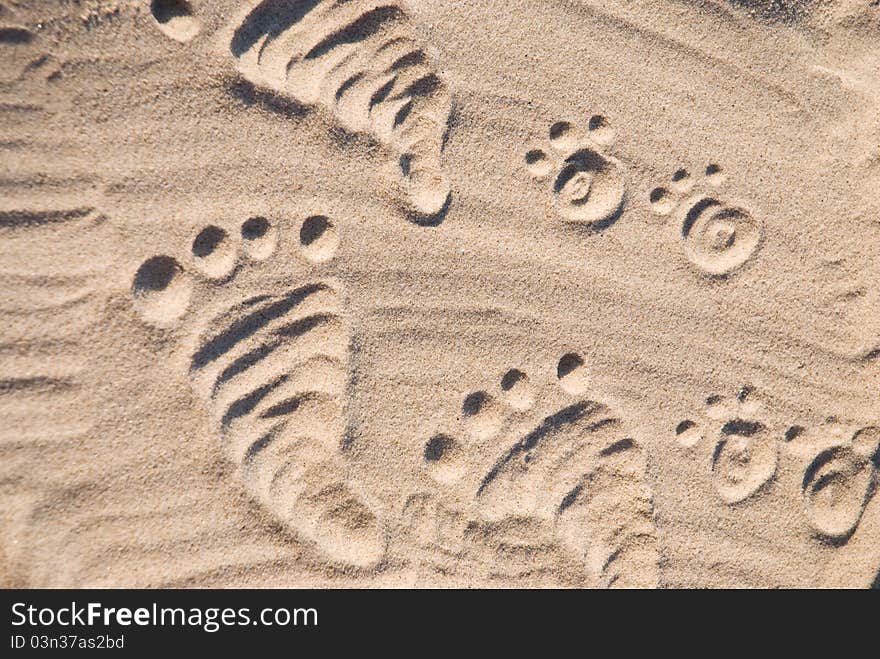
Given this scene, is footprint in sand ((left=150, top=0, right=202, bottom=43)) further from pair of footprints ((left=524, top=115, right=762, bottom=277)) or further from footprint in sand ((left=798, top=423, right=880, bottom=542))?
footprint in sand ((left=798, top=423, right=880, bottom=542))

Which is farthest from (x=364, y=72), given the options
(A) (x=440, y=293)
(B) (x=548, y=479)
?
(B) (x=548, y=479)

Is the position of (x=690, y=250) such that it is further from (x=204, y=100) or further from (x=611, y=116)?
(x=204, y=100)

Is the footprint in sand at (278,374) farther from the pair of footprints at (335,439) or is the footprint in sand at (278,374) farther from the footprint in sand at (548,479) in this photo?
the footprint in sand at (548,479)

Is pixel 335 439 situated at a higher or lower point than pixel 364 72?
lower

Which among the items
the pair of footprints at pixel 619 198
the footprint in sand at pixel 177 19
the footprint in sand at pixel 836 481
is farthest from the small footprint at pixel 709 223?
the footprint in sand at pixel 177 19

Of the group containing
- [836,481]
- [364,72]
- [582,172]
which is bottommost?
[836,481]

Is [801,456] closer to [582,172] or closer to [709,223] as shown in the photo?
[709,223]

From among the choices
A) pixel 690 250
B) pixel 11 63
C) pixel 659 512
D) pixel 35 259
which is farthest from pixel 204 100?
pixel 659 512

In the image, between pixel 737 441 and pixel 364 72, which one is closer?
pixel 364 72
